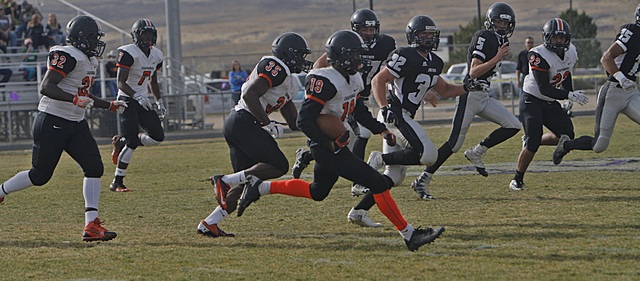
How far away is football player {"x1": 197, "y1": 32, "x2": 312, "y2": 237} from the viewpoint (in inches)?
273

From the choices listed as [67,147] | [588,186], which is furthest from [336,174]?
[588,186]

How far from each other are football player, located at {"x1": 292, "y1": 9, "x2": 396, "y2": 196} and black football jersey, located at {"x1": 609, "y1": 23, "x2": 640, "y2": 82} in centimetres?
204

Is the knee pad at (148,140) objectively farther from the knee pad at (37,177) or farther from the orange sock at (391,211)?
the orange sock at (391,211)

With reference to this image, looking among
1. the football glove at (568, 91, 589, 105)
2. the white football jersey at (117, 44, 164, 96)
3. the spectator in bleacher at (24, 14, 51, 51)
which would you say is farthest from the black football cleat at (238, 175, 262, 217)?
the spectator in bleacher at (24, 14, 51, 51)

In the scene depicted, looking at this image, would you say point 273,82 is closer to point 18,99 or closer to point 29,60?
point 18,99

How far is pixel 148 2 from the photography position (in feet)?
287

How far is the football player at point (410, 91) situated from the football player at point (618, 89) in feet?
5.52

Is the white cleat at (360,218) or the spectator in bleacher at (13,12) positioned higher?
the spectator in bleacher at (13,12)

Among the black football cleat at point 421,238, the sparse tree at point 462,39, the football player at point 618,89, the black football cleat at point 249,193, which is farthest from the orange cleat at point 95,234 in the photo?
the sparse tree at point 462,39

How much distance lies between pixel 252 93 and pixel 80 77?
50.3 inches

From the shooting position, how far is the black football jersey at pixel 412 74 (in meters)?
8.09

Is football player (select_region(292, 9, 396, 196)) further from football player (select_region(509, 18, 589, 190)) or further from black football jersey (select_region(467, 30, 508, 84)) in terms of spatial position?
football player (select_region(509, 18, 589, 190))

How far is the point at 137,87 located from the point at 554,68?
13.9 feet

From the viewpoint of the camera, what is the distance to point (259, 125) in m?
7.07
